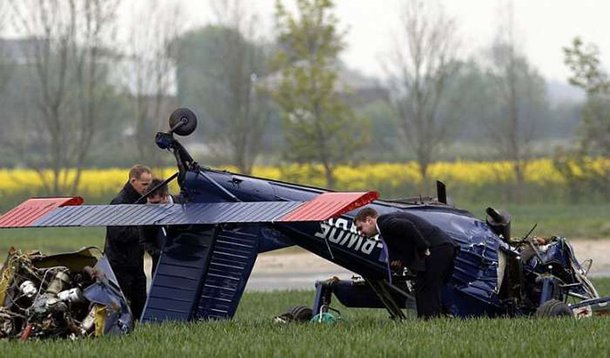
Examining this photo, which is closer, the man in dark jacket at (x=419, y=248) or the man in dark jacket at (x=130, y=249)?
the man in dark jacket at (x=419, y=248)

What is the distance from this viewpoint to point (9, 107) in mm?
54812

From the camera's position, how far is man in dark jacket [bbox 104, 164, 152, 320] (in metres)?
16.1

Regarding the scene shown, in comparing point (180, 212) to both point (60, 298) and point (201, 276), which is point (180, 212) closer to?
point (201, 276)

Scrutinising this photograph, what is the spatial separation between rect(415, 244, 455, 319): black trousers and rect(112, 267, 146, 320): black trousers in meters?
3.58

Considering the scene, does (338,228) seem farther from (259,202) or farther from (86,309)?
(86,309)

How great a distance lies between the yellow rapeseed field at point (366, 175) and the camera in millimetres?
50875

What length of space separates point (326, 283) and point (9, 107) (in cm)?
4117

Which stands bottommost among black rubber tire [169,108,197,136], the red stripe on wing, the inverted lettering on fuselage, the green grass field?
the green grass field

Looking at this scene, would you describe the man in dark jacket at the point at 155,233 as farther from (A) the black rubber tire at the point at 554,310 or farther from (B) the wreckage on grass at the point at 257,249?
(A) the black rubber tire at the point at 554,310

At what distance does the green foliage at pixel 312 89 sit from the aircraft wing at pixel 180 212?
3395 centimetres

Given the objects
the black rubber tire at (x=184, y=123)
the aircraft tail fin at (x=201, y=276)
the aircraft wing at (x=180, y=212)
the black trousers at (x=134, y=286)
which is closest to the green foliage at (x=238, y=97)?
the black trousers at (x=134, y=286)

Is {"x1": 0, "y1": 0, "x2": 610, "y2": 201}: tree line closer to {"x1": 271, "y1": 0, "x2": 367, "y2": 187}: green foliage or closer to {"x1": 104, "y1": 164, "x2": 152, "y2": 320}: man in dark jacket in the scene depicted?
{"x1": 271, "y1": 0, "x2": 367, "y2": 187}: green foliage

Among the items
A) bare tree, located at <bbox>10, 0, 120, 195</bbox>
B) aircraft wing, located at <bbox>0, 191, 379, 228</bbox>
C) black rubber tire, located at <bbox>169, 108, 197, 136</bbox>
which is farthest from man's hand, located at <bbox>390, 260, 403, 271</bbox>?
bare tree, located at <bbox>10, 0, 120, 195</bbox>

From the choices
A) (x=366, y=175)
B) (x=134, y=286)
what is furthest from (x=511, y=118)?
(x=134, y=286)
